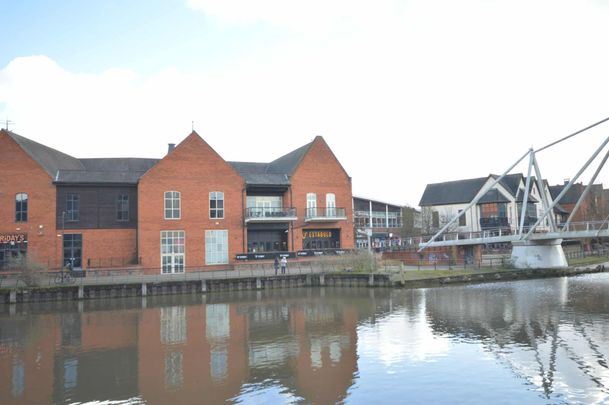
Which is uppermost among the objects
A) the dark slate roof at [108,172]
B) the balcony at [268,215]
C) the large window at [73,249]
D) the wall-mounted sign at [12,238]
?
the dark slate roof at [108,172]

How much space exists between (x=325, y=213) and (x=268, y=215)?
566cm

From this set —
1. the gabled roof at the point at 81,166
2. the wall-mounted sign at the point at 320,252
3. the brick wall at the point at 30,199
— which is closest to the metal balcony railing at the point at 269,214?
the wall-mounted sign at the point at 320,252

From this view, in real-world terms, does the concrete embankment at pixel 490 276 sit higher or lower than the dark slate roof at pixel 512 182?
lower

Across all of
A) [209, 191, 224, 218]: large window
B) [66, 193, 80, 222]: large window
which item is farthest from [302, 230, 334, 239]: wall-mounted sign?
[66, 193, 80, 222]: large window

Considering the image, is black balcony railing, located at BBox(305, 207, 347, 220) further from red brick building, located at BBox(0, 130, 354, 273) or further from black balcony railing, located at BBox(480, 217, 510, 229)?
black balcony railing, located at BBox(480, 217, 510, 229)

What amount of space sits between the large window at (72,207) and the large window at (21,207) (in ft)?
9.73

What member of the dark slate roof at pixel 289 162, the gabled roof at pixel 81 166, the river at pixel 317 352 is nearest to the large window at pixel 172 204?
the gabled roof at pixel 81 166

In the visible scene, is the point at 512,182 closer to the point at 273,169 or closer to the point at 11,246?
the point at 273,169

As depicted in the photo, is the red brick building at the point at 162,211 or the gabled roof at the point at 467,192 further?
the gabled roof at the point at 467,192

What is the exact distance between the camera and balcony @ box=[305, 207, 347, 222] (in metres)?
42.6

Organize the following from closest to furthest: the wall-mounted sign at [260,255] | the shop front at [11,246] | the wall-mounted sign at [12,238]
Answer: the shop front at [11,246] → the wall-mounted sign at [12,238] → the wall-mounted sign at [260,255]

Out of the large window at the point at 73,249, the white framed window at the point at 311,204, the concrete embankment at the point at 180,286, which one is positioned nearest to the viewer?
the concrete embankment at the point at 180,286

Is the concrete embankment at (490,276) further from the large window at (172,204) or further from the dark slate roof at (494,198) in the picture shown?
the dark slate roof at (494,198)

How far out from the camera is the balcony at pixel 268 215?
134 ft
